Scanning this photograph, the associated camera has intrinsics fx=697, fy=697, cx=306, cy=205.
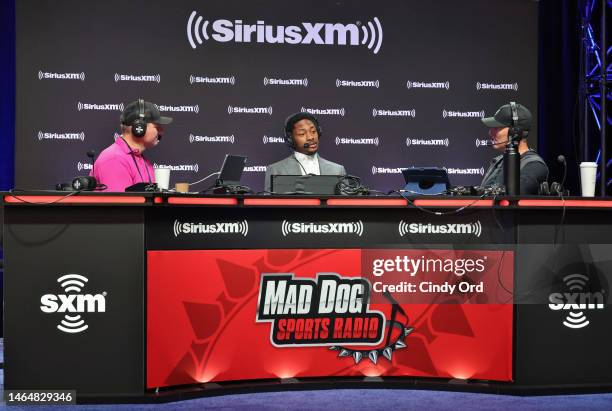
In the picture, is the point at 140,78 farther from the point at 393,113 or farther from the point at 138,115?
the point at 393,113

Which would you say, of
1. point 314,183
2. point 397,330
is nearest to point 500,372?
point 397,330

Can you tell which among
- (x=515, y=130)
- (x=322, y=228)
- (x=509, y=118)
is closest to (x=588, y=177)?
(x=515, y=130)

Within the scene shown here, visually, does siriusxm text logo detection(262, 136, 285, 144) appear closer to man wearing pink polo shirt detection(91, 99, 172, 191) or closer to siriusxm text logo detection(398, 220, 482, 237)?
man wearing pink polo shirt detection(91, 99, 172, 191)

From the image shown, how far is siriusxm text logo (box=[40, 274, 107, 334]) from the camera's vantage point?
3.96 metres

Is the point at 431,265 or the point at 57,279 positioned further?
the point at 431,265

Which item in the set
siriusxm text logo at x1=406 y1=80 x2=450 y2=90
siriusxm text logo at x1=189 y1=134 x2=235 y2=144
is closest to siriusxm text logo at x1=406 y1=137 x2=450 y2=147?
siriusxm text logo at x1=406 y1=80 x2=450 y2=90

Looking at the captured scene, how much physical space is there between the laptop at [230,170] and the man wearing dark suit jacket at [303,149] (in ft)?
4.82

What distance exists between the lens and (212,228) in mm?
4277

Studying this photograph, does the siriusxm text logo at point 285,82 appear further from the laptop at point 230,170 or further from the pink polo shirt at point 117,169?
the laptop at point 230,170

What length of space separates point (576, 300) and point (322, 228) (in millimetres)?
1670

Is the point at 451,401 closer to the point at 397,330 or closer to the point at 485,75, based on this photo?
the point at 397,330

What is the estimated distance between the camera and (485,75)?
7531mm

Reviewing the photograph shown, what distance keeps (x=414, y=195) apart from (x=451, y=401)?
128 cm

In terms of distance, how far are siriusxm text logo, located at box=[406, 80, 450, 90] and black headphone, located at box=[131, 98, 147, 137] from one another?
130 inches
